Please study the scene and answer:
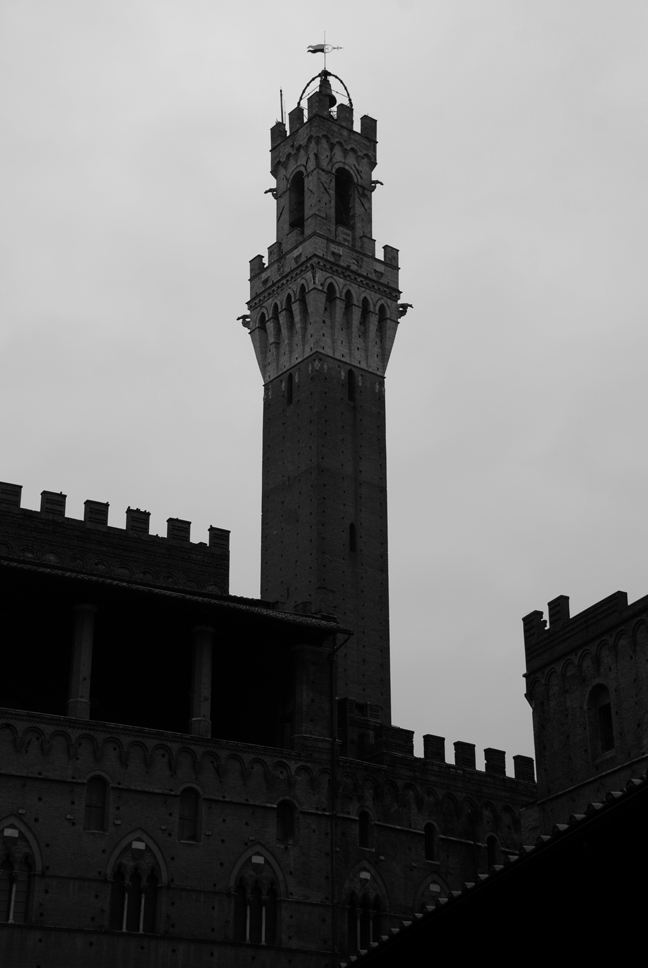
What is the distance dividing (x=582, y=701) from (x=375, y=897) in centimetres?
890

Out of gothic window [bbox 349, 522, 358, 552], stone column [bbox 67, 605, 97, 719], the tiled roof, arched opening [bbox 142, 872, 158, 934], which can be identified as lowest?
arched opening [bbox 142, 872, 158, 934]

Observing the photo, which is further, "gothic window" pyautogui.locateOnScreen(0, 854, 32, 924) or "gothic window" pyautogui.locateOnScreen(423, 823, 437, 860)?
"gothic window" pyautogui.locateOnScreen(423, 823, 437, 860)

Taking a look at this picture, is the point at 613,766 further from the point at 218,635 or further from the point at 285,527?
the point at 285,527

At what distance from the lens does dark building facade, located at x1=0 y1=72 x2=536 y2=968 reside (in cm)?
3675

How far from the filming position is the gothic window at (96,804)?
37.3 meters

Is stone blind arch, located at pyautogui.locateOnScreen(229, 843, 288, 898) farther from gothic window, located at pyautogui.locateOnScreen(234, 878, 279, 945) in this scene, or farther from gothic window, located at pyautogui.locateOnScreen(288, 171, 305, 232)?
gothic window, located at pyautogui.locateOnScreen(288, 171, 305, 232)

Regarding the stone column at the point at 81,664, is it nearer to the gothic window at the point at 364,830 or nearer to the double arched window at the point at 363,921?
the gothic window at the point at 364,830

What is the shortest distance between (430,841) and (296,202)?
114 ft

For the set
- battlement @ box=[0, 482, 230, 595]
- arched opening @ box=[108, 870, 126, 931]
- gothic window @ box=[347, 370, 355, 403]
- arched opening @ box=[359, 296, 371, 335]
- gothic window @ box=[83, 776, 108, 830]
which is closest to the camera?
arched opening @ box=[108, 870, 126, 931]

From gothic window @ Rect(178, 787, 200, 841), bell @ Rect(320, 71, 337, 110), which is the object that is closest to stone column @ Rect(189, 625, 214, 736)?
gothic window @ Rect(178, 787, 200, 841)

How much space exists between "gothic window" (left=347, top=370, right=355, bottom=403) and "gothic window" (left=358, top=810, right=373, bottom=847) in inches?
945

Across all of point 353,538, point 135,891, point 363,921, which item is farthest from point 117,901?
point 353,538

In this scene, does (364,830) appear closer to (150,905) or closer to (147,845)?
(147,845)

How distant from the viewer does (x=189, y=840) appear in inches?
1511
